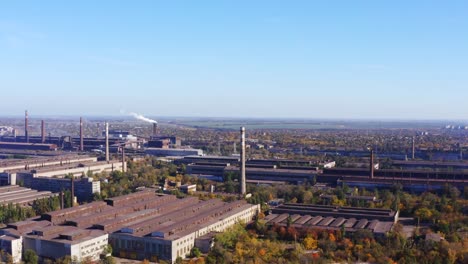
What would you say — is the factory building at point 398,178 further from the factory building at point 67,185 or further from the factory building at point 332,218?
the factory building at point 67,185

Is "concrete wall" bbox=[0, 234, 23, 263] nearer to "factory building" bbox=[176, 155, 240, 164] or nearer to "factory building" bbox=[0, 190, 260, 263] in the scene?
"factory building" bbox=[0, 190, 260, 263]

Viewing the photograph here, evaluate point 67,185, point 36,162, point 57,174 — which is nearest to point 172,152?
Answer: point 36,162

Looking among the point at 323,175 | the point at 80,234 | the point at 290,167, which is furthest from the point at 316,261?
the point at 290,167

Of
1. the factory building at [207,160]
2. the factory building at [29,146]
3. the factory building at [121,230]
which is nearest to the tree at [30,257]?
the factory building at [121,230]

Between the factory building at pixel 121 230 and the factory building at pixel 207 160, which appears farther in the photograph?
the factory building at pixel 207 160

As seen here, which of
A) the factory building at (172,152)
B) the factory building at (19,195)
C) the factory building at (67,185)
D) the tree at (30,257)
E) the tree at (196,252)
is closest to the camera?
the tree at (30,257)

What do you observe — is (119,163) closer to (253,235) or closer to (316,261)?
(253,235)

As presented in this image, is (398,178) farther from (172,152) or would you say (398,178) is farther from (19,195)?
(172,152)
